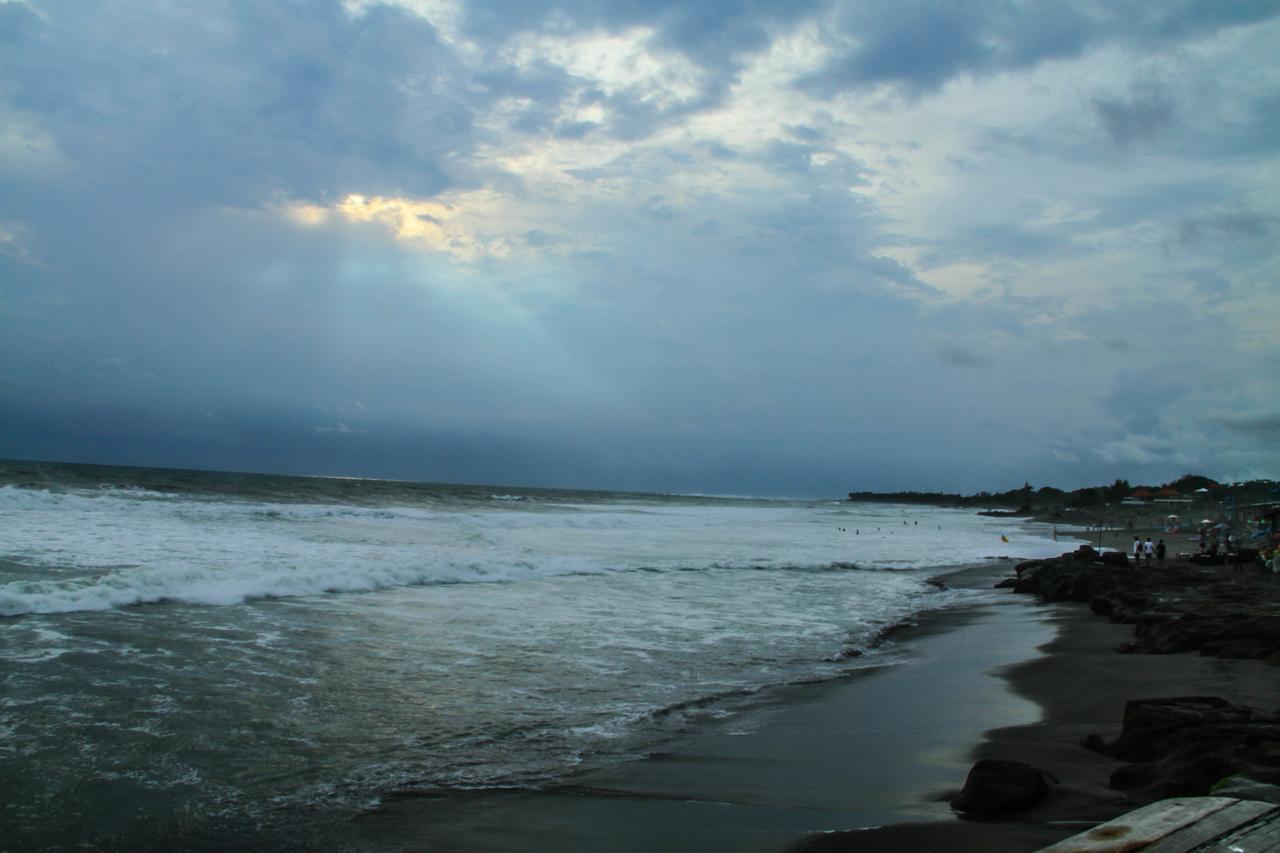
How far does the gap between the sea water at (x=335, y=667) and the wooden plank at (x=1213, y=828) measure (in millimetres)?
3974

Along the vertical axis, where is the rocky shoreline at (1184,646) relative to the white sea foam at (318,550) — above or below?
above

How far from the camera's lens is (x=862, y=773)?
5770 mm

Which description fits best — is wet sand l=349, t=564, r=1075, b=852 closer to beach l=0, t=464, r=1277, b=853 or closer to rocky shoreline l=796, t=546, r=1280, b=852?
beach l=0, t=464, r=1277, b=853

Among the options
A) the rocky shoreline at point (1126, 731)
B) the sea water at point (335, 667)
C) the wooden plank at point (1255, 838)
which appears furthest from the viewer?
the sea water at point (335, 667)

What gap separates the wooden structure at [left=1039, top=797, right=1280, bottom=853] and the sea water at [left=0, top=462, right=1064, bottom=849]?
3.82m

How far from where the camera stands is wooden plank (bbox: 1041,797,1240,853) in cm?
237

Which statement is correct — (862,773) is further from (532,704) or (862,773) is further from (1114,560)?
(1114,560)

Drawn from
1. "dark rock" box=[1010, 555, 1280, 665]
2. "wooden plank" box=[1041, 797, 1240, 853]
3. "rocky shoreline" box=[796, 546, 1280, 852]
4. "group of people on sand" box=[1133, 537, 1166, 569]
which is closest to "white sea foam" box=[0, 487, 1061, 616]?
"group of people on sand" box=[1133, 537, 1166, 569]

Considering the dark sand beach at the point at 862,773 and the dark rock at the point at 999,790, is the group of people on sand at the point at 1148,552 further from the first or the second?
the dark rock at the point at 999,790

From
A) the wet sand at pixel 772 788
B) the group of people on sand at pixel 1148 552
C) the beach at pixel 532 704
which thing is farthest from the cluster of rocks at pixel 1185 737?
the group of people on sand at pixel 1148 552

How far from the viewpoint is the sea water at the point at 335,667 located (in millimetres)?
5172

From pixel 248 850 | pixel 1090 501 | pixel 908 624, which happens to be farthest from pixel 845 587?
pixel 1090 501

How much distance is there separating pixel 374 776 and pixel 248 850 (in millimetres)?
1227

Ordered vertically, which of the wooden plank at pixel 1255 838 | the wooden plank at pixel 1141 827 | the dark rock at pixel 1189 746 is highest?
the wooden plank at pixel 1255 838
